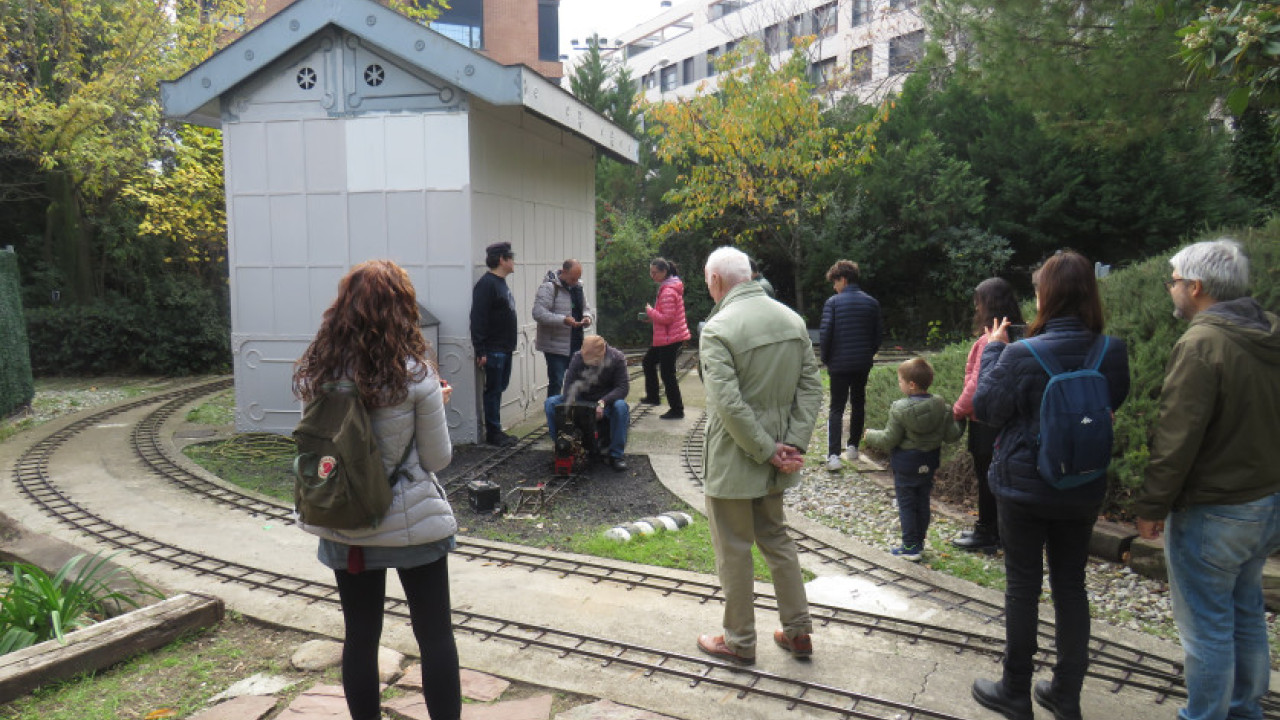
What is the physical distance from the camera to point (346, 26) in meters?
7.96

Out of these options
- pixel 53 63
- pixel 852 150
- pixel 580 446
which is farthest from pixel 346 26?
pixel 852 150

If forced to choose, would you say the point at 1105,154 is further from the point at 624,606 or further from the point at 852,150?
the point at 624,606

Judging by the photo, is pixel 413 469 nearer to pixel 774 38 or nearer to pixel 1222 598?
pixel 1222 598

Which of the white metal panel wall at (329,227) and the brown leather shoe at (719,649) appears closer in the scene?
the brown leather shoe at (719,649)

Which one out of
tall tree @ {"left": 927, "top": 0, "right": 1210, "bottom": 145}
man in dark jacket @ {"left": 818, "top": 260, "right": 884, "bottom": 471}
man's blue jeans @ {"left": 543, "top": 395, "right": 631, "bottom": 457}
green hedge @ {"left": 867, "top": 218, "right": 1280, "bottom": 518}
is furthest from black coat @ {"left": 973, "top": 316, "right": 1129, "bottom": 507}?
tall tree @ {"left": 927, "top": 0, "right": 1210, "bottom": 145}

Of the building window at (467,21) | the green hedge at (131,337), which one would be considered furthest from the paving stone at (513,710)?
the building window at (467,21)

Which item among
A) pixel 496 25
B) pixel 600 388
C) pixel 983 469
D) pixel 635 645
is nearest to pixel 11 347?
pixel 600 388

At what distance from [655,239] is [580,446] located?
11.4 metres

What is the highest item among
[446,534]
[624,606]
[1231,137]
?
[1231,137]

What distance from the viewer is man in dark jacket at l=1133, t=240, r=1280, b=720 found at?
2.94 metres

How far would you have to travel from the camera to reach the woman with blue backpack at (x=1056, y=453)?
10.2ft

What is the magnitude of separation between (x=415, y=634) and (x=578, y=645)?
1.24 metres

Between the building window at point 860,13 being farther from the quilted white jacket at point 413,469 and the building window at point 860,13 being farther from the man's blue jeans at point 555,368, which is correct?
the quilted white jacket at point 413,469

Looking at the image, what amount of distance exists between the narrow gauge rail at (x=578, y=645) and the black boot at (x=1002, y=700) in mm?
189
